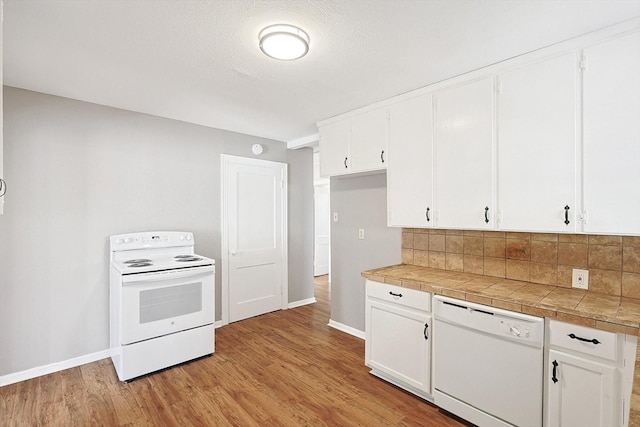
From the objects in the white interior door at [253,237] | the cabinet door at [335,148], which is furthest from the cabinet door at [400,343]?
the white interior door at [253,237]

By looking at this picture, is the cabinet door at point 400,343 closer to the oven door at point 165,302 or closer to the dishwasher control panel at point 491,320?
the dishwasher control panel at point 491,320

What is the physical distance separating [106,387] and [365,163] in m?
2.90

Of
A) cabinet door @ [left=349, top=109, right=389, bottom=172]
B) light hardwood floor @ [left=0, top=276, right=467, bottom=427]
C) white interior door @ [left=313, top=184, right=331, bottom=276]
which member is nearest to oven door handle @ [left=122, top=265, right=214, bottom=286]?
light hardwood floor @ [left=0, top=276, right=467, bottom=427]

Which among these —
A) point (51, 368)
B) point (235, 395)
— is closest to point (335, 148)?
point (235, 395)

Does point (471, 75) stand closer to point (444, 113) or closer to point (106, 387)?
point (444, 113)

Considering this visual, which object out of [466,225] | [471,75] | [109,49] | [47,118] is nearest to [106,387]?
[47,118]

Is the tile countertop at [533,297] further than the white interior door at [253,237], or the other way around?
the white interior door at [253,237]

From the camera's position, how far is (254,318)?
158 inches

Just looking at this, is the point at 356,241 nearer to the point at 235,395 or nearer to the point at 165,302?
the point at 235,395

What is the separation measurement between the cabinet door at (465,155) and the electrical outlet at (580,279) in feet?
1.98

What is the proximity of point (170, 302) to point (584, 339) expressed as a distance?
2.93 m

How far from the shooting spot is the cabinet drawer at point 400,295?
224 centimetres

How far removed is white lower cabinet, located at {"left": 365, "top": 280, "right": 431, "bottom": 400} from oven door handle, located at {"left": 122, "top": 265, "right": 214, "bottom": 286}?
5.11 feet

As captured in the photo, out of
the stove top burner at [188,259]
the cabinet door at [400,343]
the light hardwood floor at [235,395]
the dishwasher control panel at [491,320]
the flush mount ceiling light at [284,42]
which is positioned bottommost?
the light hardwood floor at [235,395]
